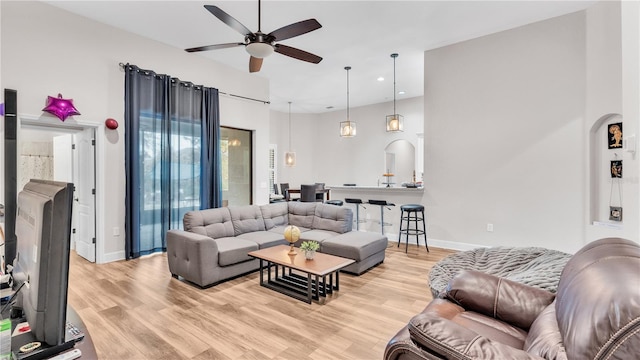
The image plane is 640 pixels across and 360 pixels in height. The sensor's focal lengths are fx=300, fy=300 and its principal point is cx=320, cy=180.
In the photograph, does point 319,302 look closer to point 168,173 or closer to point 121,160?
point 168,173

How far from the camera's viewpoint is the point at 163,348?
2.26 m

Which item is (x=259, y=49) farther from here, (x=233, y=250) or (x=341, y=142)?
(x=341, y=142)

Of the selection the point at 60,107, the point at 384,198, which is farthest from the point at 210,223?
the point at 384,198

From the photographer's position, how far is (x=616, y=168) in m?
3.70

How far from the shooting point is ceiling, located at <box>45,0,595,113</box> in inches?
153

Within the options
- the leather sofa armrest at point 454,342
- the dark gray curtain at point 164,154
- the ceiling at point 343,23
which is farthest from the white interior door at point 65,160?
the leather sofa armrest at point 454,342

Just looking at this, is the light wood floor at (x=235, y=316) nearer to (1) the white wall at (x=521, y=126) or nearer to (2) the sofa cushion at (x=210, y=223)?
(2) the sofa cushion at (x=210, y=223)

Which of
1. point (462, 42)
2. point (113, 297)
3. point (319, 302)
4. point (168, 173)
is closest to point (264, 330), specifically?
point (319, 302)

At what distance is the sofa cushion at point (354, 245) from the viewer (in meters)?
3.89

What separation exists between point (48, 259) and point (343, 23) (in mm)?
4441

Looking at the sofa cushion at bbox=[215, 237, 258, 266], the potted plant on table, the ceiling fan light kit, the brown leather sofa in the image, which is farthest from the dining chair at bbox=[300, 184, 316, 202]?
the brown leather sofa

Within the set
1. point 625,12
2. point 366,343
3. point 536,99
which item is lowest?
point 366,343

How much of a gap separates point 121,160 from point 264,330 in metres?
3.59

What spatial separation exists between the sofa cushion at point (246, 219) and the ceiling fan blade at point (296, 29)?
8.55 ft
